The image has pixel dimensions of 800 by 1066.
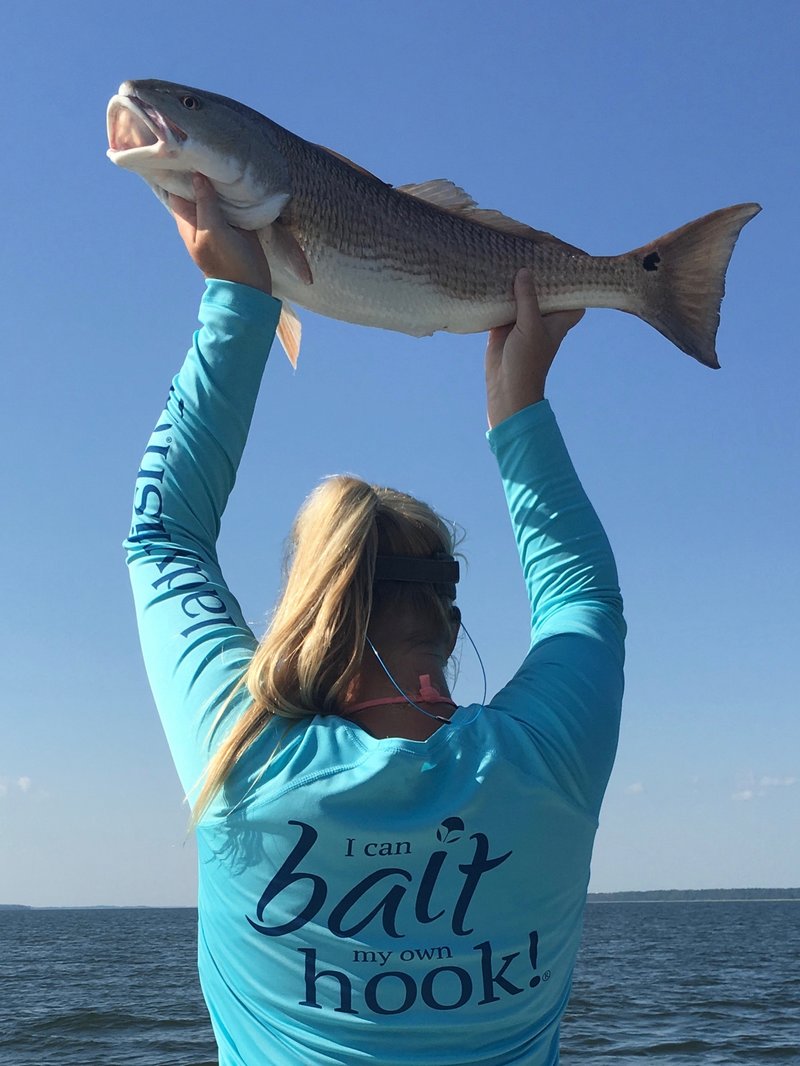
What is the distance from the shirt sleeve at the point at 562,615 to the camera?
157cm

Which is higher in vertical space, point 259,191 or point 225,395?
point 259,191

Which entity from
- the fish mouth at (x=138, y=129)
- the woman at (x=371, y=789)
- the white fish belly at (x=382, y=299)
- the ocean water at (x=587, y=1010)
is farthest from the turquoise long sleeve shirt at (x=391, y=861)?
the ocean water at (x=587, y=1010)

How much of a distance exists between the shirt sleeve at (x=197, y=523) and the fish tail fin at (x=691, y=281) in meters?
1.07

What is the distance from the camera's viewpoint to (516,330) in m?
2.19

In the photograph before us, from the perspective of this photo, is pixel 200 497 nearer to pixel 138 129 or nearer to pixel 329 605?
pixel 329 605

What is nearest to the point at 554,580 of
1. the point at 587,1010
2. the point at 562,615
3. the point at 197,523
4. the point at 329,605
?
the point at 562,615

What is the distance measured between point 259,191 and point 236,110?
344mm

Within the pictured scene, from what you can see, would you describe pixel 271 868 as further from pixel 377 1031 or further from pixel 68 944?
pixel 68 944

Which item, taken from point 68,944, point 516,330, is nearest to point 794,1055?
point 516,330

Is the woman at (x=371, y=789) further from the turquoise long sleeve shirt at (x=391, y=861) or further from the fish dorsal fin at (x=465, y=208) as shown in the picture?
the fish dorsal fin at (x=465, y=208)

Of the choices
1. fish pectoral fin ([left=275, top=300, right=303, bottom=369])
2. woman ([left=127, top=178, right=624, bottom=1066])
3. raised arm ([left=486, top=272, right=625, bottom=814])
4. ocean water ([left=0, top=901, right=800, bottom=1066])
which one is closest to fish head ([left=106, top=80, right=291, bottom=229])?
fish pectoral fin ([left=275, top=300, right=303, bottom=369])

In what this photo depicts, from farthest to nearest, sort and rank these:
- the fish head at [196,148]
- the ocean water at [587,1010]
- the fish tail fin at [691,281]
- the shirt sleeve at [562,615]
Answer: the ocean water at [587,1010]
the fish tail fin at [691,281]
the fish head at [196,148]
the shirt sleeve at [562,615]

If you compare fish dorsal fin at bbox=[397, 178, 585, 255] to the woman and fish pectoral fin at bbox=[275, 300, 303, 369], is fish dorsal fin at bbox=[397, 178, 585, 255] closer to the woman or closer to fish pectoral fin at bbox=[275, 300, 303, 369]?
fish pectoral fin at bbox=[275, 300, 303, 369]

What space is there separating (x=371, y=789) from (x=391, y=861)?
0.10 metres
